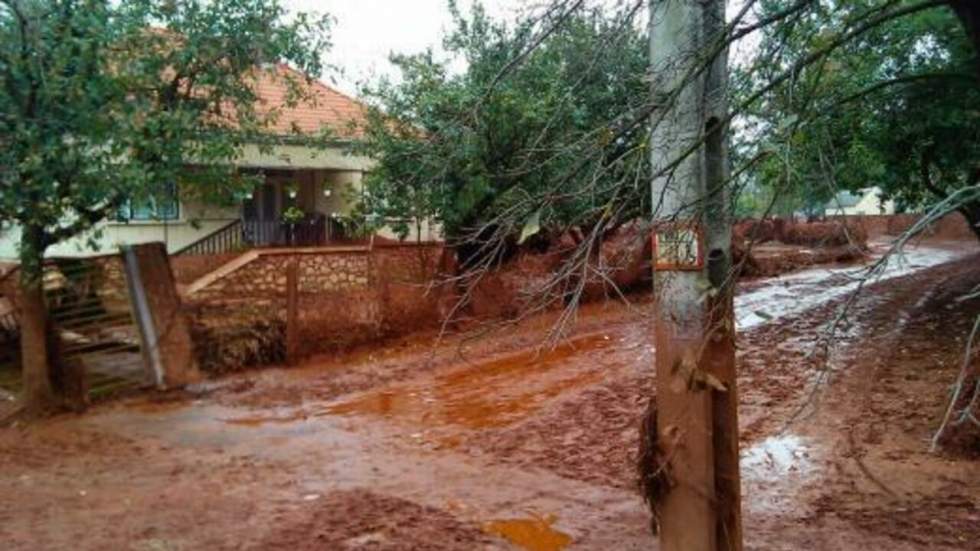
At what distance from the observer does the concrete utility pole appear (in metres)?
3.74

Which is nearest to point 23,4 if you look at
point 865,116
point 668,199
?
point 668,199

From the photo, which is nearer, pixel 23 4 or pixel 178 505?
pixel 178 505

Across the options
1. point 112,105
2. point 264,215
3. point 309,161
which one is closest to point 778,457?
point 112,105

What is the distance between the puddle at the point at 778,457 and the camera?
6.97 m

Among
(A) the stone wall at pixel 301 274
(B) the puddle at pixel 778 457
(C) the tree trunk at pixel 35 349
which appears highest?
(A) the stone wall at pixel 301 274

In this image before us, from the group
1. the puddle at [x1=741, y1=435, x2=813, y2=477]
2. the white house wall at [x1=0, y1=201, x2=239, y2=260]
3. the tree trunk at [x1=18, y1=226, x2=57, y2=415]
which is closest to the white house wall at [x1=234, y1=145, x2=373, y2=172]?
the white house wall at [x1=0, y1=201, x2=239, y2=260]

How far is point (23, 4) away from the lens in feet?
26.8

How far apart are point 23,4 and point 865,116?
34.1 feet

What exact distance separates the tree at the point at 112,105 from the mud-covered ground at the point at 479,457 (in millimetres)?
2420

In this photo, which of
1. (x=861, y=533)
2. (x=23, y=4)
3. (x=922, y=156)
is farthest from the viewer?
(x=922, y=156)

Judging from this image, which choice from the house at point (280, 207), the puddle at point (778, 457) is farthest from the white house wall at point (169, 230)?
the puddle at point (778, 457)

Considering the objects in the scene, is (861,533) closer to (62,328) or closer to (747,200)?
(747,200)

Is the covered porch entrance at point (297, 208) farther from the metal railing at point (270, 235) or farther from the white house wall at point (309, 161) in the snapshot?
the white house wall at point (309, 161)

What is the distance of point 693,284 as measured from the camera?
3.94 m
